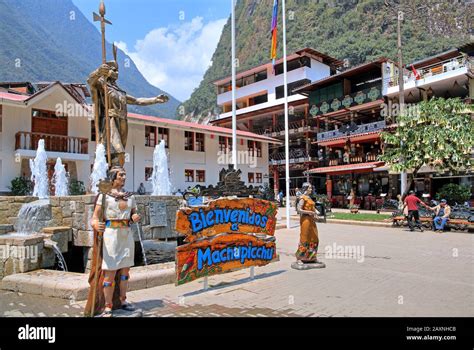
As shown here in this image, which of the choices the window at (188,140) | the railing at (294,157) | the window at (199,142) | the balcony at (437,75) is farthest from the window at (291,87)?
the window at (188,140)

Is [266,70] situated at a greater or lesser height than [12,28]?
lesser

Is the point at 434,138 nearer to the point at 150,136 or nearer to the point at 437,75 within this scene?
the point at 437,75

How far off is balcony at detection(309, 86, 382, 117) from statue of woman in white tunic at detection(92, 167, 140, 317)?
3042 centimetres

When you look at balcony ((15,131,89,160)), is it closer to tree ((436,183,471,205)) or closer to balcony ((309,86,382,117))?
A: tree ((436,183,471,205))

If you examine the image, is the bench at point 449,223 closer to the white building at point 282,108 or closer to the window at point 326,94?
the white building at point 282,108

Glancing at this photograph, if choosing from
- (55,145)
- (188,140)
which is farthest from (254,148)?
(55,145)

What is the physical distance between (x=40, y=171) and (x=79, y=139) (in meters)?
2.98

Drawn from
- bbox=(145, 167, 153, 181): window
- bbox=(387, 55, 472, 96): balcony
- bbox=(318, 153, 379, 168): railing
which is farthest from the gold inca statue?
bbox=(318, 153, 379, 168): railing

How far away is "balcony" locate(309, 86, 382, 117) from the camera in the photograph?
31.2 metres

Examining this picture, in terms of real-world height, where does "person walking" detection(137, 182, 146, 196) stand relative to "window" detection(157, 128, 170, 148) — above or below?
below

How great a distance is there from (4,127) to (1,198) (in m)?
12.5
